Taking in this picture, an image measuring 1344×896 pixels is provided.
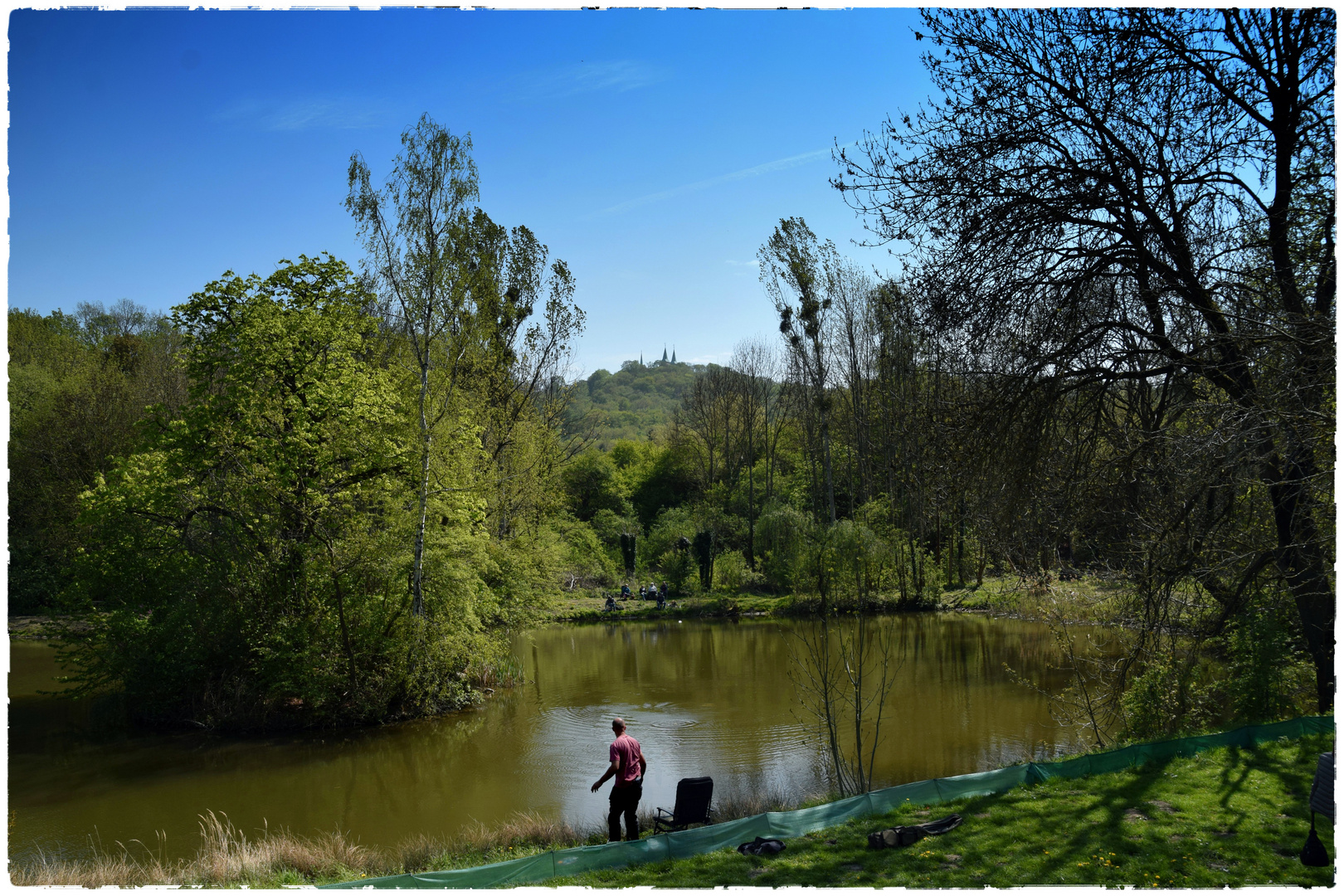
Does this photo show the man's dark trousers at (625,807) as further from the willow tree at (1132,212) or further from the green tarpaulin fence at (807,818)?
the willow tree at (1132,212)

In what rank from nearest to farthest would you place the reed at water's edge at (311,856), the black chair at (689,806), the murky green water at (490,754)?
the reed at water's edge at (311,856) < the black chair at (689,806) < the murky green water at (490,754)

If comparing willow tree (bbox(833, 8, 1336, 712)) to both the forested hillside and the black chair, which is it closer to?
the black chair

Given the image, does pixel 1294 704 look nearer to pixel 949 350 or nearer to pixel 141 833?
pixel 949 350

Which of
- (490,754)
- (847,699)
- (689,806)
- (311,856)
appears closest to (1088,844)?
(689,806)

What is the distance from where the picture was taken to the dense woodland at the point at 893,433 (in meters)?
7.04

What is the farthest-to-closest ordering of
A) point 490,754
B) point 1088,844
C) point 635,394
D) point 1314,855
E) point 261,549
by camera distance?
1. point 635,394
2. point 261,549
3. point 490,754
4. point 1088,844
5. point 1314,855

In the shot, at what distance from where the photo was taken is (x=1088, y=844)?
5.64 meters

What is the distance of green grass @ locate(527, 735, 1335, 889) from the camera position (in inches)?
202

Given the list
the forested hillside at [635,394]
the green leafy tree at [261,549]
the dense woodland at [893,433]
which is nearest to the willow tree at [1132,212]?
the dense woodland at [893,433]

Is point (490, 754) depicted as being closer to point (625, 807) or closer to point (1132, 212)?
point (625, 807)

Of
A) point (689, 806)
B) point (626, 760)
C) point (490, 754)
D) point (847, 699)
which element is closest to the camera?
point (626, 760)

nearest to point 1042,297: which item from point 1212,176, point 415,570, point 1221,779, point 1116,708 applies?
point 1212,176

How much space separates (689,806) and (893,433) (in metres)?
8.04

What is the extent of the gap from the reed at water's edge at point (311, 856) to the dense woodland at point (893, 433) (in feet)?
10.9
